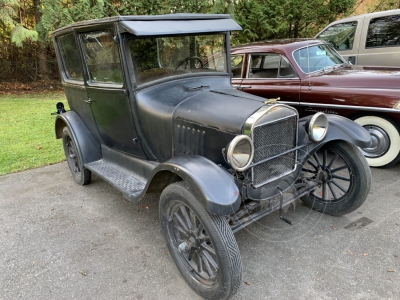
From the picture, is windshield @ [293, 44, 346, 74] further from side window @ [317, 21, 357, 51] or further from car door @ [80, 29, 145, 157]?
car door @ [80, 29, 145, 157]

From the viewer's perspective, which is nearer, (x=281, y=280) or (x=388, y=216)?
(x=281, y=280)

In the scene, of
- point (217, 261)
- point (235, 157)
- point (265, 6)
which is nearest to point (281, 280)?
point (217, 261)

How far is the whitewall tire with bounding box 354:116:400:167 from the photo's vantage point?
3.94 m

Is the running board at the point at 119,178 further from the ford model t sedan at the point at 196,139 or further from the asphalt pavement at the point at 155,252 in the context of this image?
the asphalt pavement at the point at 155,252

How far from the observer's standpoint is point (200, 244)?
2.14 metres

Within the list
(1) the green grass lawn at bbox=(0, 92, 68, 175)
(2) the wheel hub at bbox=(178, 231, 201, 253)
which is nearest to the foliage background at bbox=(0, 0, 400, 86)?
(1) the green grass lawn at bbox=(0, 92, 68, 175)

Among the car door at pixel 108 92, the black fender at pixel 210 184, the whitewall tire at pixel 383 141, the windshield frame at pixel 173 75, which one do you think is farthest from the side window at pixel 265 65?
the black fender at pixel 210 184

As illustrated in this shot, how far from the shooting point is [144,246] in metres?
2.70

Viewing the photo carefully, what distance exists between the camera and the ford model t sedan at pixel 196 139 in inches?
80.4

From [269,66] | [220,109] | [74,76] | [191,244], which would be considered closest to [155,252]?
[191,244]

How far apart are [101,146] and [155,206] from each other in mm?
1044

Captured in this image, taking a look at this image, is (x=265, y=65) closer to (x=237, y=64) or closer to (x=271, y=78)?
(x=271, y=78)

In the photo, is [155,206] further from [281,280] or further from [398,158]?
[398,158]

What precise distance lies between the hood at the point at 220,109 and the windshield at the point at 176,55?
0.42 meters
